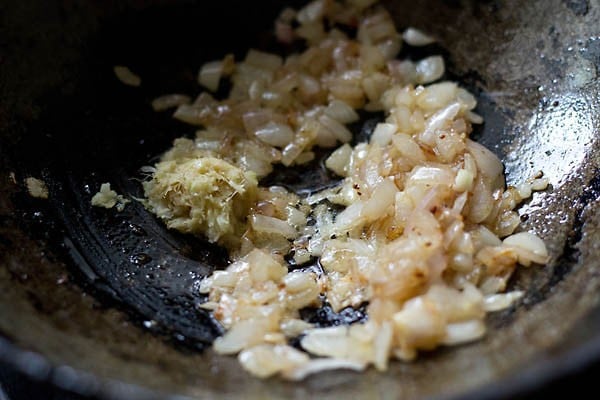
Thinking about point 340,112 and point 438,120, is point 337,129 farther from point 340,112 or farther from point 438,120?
point 438,120

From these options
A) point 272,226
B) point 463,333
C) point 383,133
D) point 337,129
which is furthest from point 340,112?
point 463,333

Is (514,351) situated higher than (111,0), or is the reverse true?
(111,0)

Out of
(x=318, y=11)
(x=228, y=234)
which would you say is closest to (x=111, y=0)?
(x=318, y=11)

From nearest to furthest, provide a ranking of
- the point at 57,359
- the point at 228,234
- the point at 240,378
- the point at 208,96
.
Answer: the point at 57,359
the point at 240,378
the point at 228,234
the point at 208,96

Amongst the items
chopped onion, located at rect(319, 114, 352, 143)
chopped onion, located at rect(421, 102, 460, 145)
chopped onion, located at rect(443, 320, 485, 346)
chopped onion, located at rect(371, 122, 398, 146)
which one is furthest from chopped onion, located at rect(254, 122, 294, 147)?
chopped onion, located at rect(443, 320, 485, 346)

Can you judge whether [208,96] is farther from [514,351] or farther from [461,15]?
[514,351]

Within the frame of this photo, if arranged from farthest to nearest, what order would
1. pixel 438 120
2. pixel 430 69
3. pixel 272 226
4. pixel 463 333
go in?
pixel 430 69
pixel 438 120
pixel 272 226
pixel 463 333

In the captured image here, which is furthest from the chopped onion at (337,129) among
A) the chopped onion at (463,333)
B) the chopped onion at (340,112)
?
the chopped onion at (463,333)

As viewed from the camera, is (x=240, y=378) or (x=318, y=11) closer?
(x=240, y=378)
